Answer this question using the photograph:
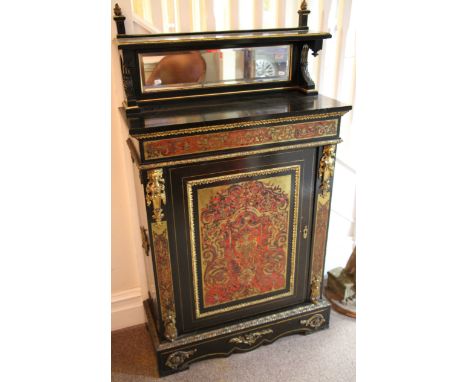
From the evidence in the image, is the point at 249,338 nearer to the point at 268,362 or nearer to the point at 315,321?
the point at 268,362

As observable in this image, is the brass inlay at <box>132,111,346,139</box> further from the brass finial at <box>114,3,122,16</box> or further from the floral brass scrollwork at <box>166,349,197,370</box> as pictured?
the floral brass scrollwork at <box>166,349,197,370</box>

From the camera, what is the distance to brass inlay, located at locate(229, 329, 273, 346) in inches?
74.0

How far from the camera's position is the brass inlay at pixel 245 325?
1.79 meters

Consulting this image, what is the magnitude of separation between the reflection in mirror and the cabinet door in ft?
1.24

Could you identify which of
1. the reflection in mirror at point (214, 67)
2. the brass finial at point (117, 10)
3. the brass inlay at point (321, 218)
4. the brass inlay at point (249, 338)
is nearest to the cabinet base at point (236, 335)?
the brass inlay at point (249, 338)

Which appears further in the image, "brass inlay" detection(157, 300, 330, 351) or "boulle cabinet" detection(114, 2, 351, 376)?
"brass inlay" detection(157, 300, 330, 351)

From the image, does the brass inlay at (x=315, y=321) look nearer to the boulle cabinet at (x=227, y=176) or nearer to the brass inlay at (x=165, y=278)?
the boulle cabinet at (x=227, y=176)

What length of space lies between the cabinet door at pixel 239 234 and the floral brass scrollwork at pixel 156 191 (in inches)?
1.6

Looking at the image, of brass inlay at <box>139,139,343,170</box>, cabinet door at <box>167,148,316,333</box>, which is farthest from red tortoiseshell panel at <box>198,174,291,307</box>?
brass inlay at <box>139,139,343,170</box>

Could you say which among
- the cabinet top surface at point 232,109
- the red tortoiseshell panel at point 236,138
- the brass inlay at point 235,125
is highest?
the cabinet top surface at point 232,109

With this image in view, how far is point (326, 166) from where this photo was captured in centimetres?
170

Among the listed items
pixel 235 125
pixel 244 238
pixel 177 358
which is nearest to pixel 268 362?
pixel 177 358
